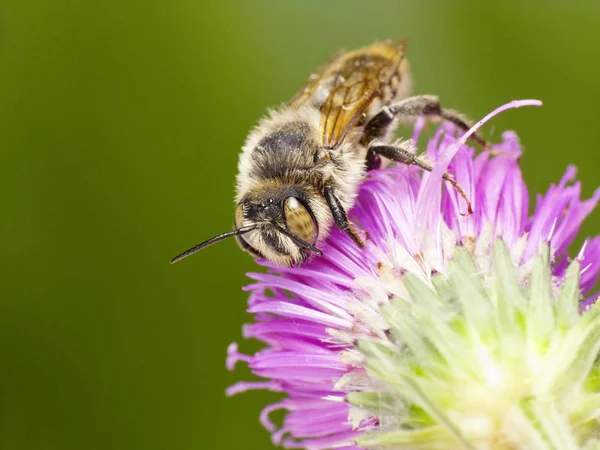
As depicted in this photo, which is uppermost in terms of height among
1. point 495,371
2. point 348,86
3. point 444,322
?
point 348,86

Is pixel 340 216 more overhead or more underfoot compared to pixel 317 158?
more underfoot

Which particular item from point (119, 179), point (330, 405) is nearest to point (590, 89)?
point (119, 179)

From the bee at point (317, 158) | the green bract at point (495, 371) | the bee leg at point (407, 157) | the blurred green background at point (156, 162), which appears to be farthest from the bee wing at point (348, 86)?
the blurred green background at point (156, 162)

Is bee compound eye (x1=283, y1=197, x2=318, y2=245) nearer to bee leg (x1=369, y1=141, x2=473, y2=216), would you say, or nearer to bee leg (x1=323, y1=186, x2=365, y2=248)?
bee leg (x1=323, y1=186, x2=365, y2=248)

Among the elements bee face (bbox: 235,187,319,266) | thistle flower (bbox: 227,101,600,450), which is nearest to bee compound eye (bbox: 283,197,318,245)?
bee face (bbox: 235,187,319,266)

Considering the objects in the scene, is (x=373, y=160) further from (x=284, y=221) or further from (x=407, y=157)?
(x=284, y=221)

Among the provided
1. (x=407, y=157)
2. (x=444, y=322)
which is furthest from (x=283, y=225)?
(x=444, y=322)

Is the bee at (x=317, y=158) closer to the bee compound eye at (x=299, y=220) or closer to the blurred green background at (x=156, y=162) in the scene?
the bee compound eye at (x=299, y=220)
